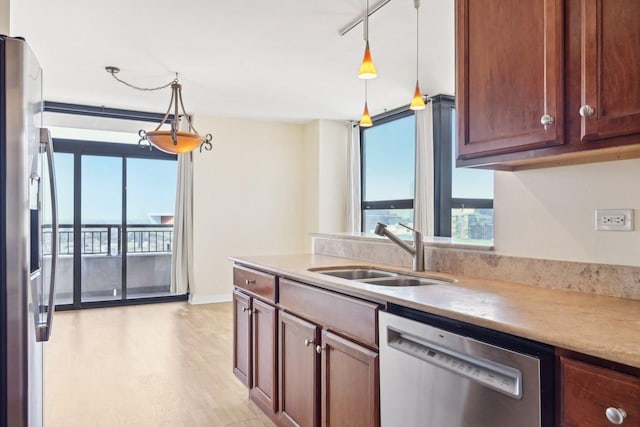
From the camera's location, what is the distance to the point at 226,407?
2727mm

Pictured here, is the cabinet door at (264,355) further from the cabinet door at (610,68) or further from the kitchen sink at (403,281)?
the cabinet door at (610,68)

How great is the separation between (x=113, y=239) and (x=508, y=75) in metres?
5.71

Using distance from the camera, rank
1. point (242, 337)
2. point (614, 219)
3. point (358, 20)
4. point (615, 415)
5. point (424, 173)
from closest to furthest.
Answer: point (615, 415), point (614, 219), point (242, 337), point (358, 20), point (424, 173)

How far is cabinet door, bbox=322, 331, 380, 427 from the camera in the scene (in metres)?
1.64

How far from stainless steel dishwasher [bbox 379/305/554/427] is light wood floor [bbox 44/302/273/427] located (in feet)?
4.28

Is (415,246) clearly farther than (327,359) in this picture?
Yes

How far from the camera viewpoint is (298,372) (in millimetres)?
2164

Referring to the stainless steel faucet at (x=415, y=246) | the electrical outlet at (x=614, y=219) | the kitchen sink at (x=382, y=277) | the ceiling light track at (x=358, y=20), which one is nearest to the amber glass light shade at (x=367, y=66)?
the ceiling light track at (x=358, y=20)

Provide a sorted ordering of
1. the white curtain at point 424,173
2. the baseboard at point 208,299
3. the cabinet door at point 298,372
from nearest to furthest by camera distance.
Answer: the cabinet door at point 298,372
the white curtain at point 424,173
the baseboard at point 208,299

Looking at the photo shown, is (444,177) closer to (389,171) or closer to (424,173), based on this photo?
(424,173)

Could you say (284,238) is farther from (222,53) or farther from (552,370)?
(552,370)

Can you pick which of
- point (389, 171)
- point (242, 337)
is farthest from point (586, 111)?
point (389, 171)

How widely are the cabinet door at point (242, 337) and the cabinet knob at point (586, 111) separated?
2062 millimetres

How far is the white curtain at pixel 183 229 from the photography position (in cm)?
581
